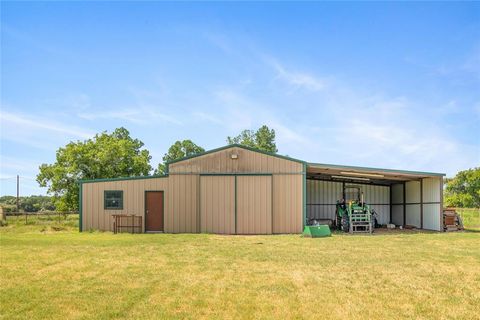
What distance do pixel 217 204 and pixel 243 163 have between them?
2075mm

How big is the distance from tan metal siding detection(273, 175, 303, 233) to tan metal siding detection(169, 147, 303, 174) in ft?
1.40

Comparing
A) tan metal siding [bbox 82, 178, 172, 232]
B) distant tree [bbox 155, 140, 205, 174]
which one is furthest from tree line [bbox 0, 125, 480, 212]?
tan metal siding [bbox 82, 178, 172, 232]

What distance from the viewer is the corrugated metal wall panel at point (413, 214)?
2379cm

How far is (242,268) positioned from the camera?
9.27 metres

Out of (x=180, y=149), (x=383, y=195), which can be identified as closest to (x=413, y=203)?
(x=383, y=195)

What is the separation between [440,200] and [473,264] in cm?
1174

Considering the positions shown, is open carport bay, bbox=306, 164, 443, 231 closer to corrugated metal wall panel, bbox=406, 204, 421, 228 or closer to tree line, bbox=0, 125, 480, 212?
corrugated metal wall panel, bbox=406, 204, 421, 228

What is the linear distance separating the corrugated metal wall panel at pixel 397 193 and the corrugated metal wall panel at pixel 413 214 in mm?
1153

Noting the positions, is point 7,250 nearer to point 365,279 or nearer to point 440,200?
point 365,279

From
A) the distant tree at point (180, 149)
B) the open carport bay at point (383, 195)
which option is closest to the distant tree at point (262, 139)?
the distant tree at point (180, 149)

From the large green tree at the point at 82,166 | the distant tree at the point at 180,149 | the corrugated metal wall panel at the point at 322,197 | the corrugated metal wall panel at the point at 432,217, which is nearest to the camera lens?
the corrugated metal wall panel at the point at 432,217

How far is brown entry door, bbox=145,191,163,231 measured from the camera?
19969 mm

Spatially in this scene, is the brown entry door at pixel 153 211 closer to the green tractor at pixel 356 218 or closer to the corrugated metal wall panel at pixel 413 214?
the green tractor at pixel 356 218

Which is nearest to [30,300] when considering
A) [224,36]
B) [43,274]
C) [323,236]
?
[43,274]
